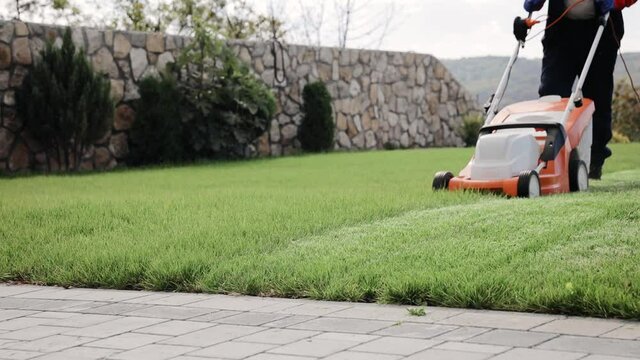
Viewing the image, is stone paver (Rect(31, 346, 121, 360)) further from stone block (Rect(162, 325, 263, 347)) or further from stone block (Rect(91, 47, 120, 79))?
stone block (Rect(91, 47, 120, 79))

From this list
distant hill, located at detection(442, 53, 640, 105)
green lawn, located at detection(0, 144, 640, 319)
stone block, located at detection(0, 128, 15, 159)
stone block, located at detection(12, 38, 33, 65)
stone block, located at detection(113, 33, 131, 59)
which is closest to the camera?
green lawn, located at detection(0, 144, 640, 319)

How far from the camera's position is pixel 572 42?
8961 mm

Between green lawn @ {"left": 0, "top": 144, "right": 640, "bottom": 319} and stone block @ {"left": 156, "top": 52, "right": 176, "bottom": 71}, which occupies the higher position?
stone block @ {"left": 156, "top": 52, "right": 176, "bottom": 71}

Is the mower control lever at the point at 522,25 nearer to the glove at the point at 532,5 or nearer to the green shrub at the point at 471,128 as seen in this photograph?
the glove at the point at 532,5

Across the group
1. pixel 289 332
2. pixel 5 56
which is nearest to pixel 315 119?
pixel 5 56

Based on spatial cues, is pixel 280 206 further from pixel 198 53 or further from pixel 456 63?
pixel 456 63

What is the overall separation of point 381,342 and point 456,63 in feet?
126

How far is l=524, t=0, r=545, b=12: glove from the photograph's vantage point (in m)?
8.67

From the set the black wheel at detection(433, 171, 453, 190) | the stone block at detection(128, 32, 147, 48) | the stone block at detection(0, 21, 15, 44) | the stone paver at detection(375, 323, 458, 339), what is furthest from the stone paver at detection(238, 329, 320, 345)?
the stone block at detection(128, 32, 147, 48)

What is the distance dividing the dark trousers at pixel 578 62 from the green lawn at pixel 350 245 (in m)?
1.04

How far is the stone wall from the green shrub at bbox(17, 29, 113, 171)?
28 centimetres

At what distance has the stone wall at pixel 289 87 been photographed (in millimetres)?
13883

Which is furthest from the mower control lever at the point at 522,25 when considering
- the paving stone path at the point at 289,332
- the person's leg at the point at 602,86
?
the paving stone path at the point at 289,332

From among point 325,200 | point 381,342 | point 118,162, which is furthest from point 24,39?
point 381,342
